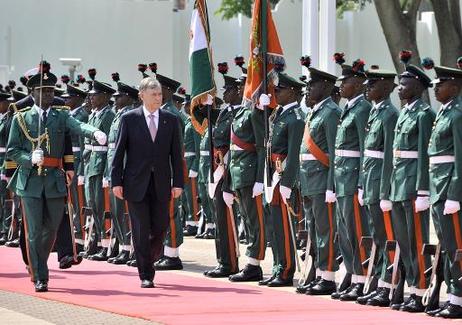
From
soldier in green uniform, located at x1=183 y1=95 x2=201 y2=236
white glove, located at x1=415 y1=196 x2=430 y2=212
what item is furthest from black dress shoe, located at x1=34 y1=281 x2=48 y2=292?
soldier in green uniform, located at x1=183 y1=95 x2=201 y2=236

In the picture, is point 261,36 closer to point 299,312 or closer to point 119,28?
point 299,312

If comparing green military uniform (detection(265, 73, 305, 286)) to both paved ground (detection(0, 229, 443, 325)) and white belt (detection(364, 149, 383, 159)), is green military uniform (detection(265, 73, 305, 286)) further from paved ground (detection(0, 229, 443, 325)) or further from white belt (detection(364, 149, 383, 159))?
white belt (detection(364, 149, 383, 159))

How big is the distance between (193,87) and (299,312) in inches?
187

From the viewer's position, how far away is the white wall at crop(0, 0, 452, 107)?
3284 cm

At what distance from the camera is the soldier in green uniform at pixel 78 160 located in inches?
742

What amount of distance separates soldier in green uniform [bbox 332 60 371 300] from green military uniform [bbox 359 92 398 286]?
207 millimetres

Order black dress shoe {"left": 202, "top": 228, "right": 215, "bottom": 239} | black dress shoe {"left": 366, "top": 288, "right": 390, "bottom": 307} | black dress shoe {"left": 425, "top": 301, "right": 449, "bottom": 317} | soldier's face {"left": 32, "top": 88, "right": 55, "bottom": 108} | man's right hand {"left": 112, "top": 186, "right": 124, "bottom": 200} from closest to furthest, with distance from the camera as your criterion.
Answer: black dress shoe {"left": 425, "top": 301, "right": 449, "bottom": 317}, black dress shoe {"left": 366, "top": 288, "right": 390, "bottom": 307}, man's right hand {"left": 112, "top": 186, "right": 124, "bottom": 200}, soldier's face {"left": 32, "top": 88, "right": 55, "bottom": 108}, black dress shoe {"left": 202, "top": 228, "right": 215, "bottom": 239}

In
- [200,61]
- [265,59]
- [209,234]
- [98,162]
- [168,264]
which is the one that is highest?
[200,61]

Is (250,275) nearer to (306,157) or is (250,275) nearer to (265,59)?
(306,157)

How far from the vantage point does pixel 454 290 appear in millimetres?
11789

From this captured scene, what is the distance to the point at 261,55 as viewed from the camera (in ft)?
49.9

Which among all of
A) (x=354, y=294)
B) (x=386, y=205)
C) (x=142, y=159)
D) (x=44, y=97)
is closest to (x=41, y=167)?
(x=44, y=97)

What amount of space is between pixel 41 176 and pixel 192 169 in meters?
7.80

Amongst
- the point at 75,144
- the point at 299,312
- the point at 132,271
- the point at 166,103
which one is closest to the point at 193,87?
the point at 166,103
